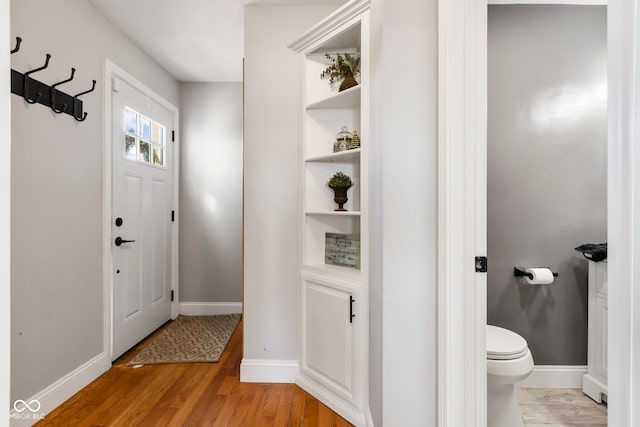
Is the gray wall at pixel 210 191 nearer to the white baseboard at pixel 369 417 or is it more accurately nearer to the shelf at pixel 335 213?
the shelf at pixel 335 213

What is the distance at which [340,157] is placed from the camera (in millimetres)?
1987

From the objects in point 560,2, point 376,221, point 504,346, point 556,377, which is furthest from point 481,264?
point 560,2

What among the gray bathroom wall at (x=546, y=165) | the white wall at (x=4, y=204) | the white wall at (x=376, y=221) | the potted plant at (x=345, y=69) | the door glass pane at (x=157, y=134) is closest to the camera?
the white wall at (x=4, y=204)

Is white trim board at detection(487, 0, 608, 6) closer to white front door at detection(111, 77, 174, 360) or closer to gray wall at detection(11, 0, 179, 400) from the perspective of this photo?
gray wall at detection(11, 0, 179, 400)

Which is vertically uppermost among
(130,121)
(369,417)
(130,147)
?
(130,121)

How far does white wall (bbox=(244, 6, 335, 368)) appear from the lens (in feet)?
7.11

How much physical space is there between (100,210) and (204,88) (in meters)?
1.86

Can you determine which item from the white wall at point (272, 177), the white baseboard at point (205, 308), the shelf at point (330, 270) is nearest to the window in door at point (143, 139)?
the white wall at point (272, 177)

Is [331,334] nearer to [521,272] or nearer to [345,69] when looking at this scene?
[521,272]

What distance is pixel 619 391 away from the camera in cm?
51

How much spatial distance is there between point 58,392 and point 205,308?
1.69 meters

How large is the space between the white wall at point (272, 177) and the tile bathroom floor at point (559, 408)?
4.71 ft

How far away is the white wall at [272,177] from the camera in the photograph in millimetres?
2166

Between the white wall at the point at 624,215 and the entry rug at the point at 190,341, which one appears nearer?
the white wall at the point at 624,215
